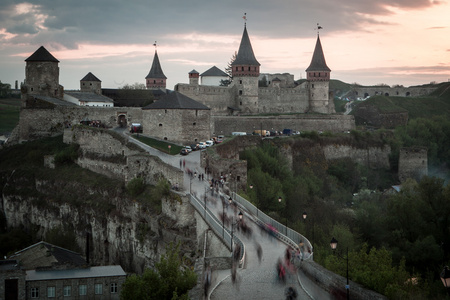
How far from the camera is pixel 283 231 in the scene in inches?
1244

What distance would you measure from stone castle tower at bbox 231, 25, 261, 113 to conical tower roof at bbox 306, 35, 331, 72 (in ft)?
40.2

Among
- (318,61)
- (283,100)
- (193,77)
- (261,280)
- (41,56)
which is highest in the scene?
(318,61)

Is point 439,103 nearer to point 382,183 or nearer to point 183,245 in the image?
point 382,183

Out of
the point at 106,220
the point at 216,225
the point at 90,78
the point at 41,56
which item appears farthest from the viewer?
the point at 90,78

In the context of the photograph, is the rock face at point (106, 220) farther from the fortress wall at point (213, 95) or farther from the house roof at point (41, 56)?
the fortress wall at point (213, 95)

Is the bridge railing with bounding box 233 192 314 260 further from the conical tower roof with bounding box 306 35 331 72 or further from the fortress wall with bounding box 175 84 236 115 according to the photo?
the conical tower roof with bounding box 306 35 331 72

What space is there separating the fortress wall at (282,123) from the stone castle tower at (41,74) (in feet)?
54.4

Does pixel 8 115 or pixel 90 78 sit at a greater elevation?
pixel 90 78

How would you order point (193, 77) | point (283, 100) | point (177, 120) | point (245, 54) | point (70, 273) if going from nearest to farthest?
point (70, 273) → point (177, 120) → point (245, 54) → point (193, 77) → point (283, 100)

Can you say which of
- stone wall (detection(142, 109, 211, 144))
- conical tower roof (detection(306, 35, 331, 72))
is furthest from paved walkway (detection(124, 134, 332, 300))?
conical tower roof (detection(306, 35, 331, 72))

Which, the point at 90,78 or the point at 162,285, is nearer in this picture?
the point at 162,285

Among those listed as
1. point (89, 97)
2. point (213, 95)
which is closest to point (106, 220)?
point (89, 97)

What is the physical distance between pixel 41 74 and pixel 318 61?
4013 centimetres

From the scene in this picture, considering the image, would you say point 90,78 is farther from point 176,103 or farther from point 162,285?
point 162,285
